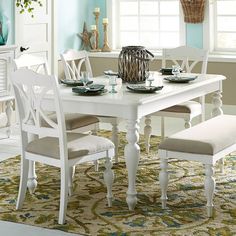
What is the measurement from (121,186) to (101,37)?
12.7ft

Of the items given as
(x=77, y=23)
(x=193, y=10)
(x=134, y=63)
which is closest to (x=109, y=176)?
(x=134, y=63)

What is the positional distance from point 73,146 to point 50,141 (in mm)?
222

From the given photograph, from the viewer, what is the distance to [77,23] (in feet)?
26.6

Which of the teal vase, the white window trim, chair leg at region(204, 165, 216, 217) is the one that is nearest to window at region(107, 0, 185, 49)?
the white window trim

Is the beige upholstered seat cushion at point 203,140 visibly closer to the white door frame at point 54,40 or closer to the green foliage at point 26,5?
the green foliage at point 26,5

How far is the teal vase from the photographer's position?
6380mm

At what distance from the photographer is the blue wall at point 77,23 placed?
774 centimetres

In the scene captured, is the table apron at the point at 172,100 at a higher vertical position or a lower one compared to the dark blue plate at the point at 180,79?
lower

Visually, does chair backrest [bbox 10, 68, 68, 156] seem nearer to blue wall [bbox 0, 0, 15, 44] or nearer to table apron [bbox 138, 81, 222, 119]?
table apron [bbox 138, 81, 222, 119]

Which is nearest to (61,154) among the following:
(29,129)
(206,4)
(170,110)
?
(29,129)

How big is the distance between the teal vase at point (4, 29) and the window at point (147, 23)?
206cm

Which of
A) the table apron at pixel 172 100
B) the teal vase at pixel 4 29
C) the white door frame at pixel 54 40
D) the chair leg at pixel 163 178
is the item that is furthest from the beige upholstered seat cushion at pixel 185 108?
the white door frame at pixel 54 40

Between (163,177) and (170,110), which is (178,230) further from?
(170,110)

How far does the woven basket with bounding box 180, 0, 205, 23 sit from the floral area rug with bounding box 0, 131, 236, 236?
Answer: 264cm
